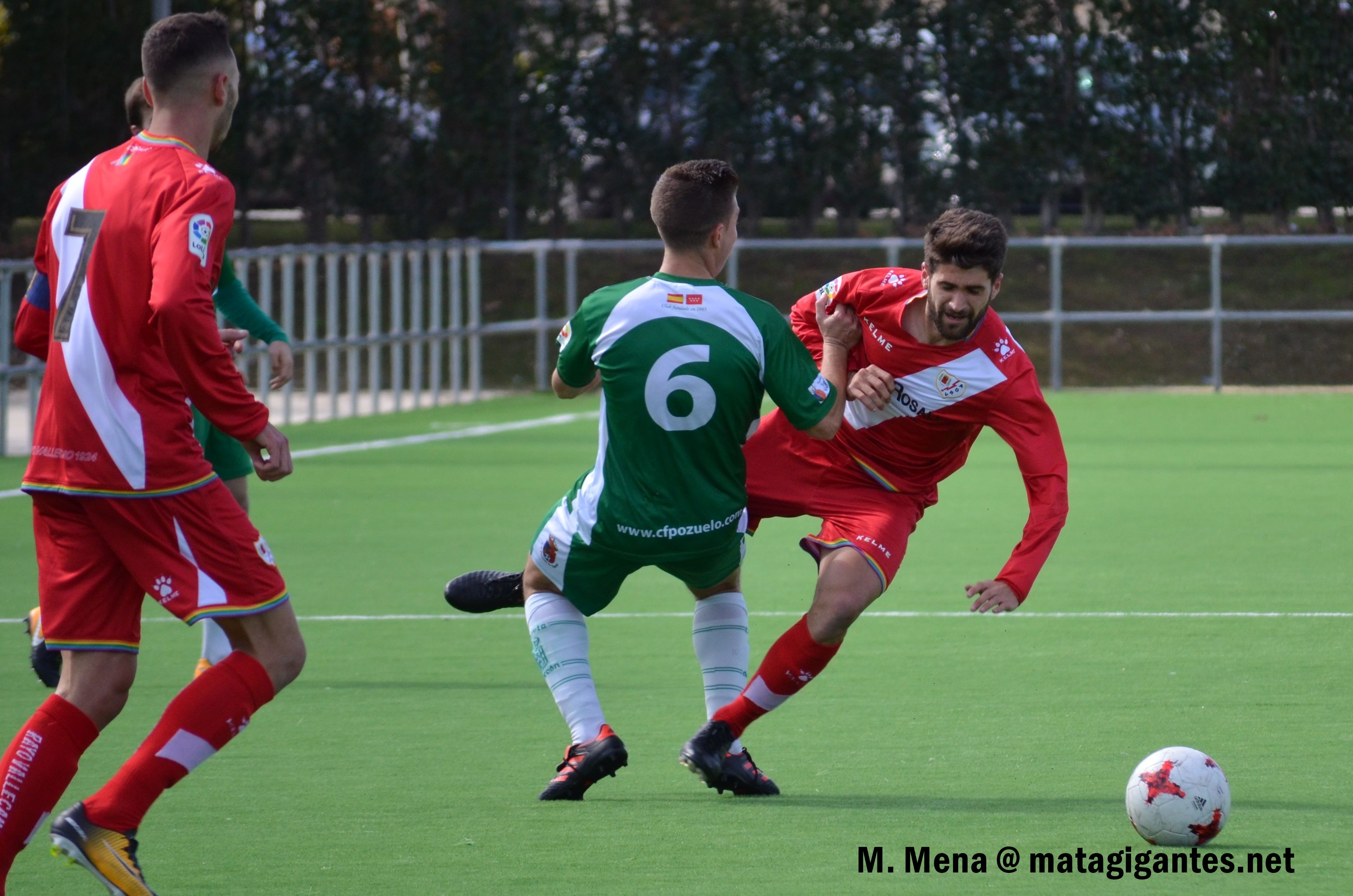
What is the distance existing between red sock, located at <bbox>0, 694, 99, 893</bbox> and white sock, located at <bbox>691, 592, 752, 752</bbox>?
175 cm

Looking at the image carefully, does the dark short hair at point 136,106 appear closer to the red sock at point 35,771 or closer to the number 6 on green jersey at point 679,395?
the number 6 on green jersey at point 679,395

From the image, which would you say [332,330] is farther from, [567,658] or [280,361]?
[567,658]

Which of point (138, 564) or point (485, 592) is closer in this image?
point (138, 564)

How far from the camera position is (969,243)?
199 inches

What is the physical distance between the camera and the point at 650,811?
15.6ft

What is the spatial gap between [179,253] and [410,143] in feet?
62.6

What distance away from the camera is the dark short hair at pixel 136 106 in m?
5.80

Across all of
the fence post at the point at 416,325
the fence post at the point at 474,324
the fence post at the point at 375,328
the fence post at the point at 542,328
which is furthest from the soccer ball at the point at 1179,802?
the fence post at the point at 542,328

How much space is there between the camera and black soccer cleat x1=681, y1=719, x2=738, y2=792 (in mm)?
4852

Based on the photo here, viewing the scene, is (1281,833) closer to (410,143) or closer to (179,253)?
(179,253)

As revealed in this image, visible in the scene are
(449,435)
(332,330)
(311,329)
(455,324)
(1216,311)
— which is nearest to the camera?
(449,435)

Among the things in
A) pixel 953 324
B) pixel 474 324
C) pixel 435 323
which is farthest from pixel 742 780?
pixel 474 324

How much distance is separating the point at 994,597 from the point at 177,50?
223cm

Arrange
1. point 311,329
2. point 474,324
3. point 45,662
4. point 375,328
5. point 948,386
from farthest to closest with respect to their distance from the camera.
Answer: point 474,324 < point 375,328 < point 311,329 < point 45,662 < point 948,386
